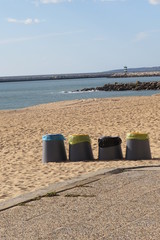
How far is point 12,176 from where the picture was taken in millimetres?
8297

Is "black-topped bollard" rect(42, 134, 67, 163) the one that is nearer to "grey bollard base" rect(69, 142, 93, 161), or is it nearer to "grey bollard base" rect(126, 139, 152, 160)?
"grey bollard base" rect(69, 142, 93, 161)

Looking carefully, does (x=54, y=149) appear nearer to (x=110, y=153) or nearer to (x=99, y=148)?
(x=99, y=148)

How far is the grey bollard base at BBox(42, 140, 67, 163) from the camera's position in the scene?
30.7 feet

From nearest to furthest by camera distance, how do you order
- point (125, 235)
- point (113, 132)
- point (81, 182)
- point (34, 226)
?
point (125, 235) < point (34, 226) < point (81, 182) < point (113, 132)

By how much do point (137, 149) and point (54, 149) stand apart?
4.63 feet

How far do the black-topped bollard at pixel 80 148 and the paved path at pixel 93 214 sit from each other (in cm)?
256

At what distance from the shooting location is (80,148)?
9266 mm

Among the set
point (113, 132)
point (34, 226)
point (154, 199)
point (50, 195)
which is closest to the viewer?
point (34, 226)

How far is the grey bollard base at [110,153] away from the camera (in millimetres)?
9211

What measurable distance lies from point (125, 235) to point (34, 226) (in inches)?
34.2

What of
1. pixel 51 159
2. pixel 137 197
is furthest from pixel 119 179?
pixel 51 159

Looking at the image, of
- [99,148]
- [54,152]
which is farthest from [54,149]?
[99,148]

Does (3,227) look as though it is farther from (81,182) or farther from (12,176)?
(12,176)

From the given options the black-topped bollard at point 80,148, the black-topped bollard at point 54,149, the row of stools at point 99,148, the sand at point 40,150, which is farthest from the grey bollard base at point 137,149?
the black-topped bollard at point 54,149
